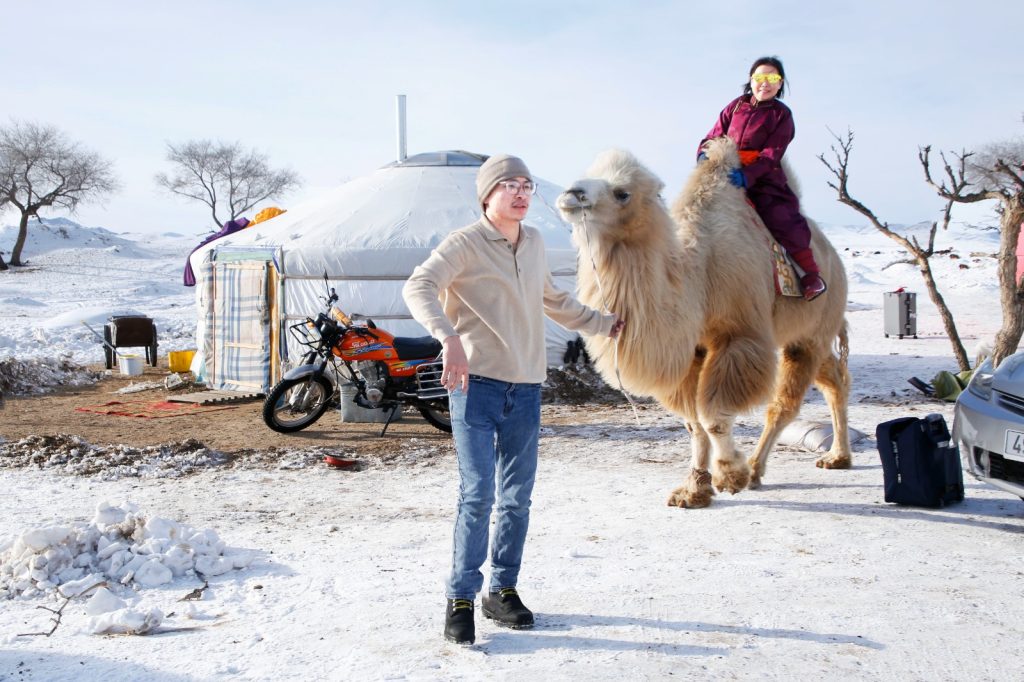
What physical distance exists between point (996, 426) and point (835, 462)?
65.4 inches

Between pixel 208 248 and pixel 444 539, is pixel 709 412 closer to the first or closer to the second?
pixel 444 539

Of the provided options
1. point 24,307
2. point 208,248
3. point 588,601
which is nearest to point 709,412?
point 588,601

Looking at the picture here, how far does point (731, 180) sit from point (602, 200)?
4.78ft

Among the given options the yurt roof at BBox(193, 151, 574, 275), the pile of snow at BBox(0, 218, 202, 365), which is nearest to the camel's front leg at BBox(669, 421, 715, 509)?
the yurt roof at BBox(193, 151, 574, 275)

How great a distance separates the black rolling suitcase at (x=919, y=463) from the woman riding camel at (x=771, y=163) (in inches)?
34.4

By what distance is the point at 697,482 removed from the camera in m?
4.73

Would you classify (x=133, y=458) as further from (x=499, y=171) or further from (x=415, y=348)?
(x=499, y=171)

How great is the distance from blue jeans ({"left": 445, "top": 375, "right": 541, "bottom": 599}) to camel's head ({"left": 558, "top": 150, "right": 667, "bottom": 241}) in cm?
110

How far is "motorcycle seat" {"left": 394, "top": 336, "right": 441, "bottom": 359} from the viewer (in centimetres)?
759

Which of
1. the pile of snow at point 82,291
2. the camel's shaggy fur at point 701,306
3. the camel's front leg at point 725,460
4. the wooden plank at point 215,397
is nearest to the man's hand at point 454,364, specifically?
the camel's shaggy fur at point 701,306

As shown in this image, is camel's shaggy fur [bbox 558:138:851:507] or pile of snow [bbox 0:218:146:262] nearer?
camel's shaggy fur [bbox 558:138:851:507]

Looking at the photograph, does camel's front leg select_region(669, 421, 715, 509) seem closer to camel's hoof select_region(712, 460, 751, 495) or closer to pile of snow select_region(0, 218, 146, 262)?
camel's hoof select_region(712, 460, 751, 495)

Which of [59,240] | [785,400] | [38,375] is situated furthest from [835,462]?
[59,240]

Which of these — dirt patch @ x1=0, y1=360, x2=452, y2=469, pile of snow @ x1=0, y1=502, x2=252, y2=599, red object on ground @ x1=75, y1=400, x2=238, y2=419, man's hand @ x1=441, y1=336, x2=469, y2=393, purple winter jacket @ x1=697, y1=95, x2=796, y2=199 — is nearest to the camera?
man's hand @ x1=441, y1=336, x2=469, y2=393
